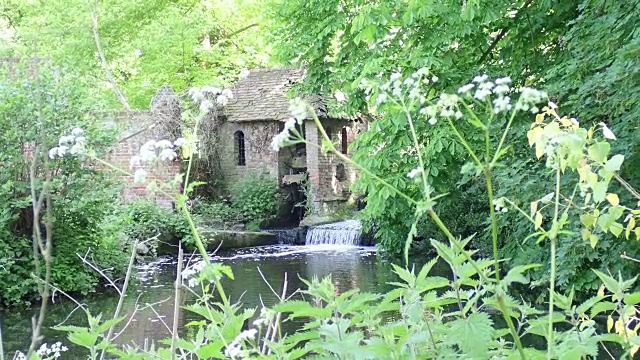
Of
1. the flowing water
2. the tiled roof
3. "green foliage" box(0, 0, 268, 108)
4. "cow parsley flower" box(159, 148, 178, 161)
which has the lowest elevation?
the flowing water

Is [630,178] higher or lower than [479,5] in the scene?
lower

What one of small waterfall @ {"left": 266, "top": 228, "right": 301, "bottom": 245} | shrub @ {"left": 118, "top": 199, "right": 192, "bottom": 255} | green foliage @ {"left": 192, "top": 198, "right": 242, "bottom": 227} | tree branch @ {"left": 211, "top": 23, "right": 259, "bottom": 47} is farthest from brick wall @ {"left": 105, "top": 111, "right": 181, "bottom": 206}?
tree branch @ {"left": 211, "top": 23, "right": 259, "bottom": 47}

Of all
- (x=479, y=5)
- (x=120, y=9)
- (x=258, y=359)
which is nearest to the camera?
(x=258, y=359)

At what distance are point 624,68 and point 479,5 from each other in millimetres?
2554

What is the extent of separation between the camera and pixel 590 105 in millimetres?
7305

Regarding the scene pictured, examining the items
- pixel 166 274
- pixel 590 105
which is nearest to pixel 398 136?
pixel 590 105

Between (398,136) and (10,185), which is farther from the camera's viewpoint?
(10,185)

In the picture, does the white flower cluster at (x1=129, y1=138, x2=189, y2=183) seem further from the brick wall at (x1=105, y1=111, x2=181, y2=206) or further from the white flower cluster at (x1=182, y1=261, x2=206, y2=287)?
the brick wall at (x1=105, y1=111, x2=181, y2=206)

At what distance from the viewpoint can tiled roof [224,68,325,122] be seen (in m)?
22.7

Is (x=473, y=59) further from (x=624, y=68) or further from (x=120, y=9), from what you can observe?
(x=120, y=9)

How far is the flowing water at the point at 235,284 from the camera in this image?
30.7 ft

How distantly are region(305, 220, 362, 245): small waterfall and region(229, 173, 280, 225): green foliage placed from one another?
2.22 m

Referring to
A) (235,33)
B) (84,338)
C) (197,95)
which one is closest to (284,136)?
(197,95)

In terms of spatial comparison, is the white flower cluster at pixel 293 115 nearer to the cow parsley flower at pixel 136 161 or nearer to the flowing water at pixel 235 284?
the cow parsley flower at pixel 136 161
